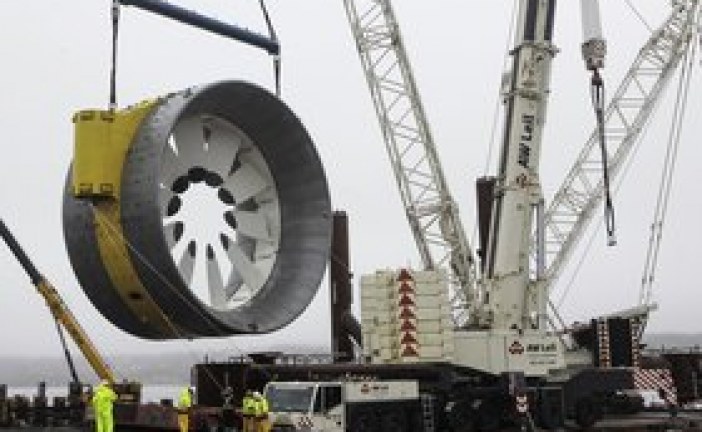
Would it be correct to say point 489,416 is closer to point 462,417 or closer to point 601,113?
point 462,417

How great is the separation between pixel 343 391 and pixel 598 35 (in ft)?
44.2

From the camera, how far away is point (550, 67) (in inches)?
1081

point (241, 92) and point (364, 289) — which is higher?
point (241, 92)

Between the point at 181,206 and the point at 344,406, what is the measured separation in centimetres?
758

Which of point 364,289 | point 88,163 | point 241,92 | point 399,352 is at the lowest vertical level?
point 399,352

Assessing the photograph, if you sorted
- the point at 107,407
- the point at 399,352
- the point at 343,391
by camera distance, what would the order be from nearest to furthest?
1. the point at 107,407
2. the point at 343,391
3. the point at 399,352

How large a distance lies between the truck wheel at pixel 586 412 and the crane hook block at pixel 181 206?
26.5 ft

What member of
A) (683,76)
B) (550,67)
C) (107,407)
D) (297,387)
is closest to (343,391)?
(297,387)

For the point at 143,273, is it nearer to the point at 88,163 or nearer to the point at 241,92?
the point at 88,163

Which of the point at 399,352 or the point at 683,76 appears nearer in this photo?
the point at 399,352

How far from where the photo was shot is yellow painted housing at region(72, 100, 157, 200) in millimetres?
21953

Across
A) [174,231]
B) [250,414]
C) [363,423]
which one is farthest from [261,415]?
[174,231]

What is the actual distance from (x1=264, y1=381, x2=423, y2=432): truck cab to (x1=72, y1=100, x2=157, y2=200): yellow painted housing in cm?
605

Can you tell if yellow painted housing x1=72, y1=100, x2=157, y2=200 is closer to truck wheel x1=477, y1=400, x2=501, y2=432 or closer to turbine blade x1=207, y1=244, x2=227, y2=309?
turbine blade x1=207, y1=244, x2=227, y2=309
